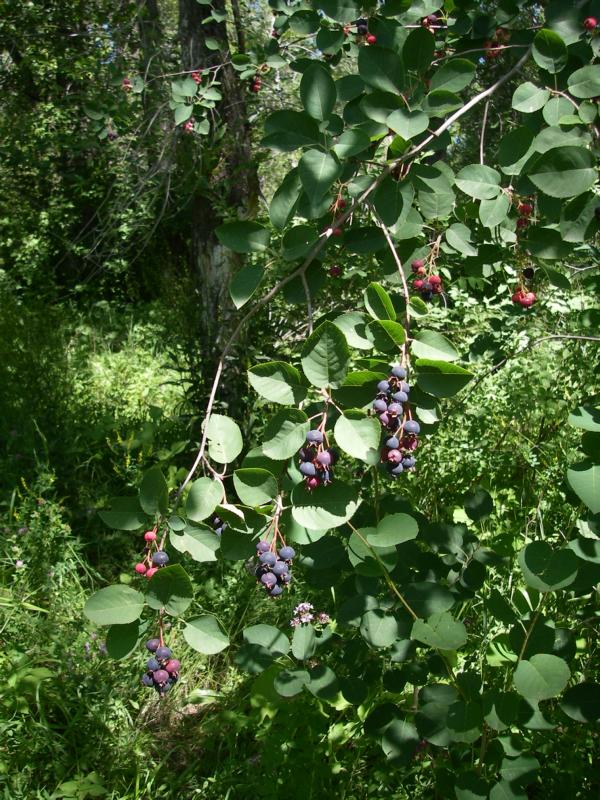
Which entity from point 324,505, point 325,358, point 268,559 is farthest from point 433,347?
point 268,559

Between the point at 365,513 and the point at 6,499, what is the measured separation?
87.0 inches

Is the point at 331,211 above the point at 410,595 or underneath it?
above

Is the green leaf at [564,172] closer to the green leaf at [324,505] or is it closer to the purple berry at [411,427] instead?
the purple berry at [411,427]

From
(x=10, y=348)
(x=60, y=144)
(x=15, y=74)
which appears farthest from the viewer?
(x=15, y=74)

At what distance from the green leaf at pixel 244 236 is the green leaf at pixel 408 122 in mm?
258

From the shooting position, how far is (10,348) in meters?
3.86

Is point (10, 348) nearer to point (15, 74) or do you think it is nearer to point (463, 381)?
point (463, 381)

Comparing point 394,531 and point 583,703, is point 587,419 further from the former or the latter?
point 583,703

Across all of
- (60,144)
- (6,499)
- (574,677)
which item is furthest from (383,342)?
(60,144)

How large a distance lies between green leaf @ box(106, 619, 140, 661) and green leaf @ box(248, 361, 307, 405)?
37cm

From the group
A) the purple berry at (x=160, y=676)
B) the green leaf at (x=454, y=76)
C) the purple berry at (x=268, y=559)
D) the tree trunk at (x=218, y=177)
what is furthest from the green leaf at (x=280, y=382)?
the tree trunk at (x=218, y=177)

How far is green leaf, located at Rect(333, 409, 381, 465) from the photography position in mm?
881

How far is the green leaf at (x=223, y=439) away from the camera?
1019 mm

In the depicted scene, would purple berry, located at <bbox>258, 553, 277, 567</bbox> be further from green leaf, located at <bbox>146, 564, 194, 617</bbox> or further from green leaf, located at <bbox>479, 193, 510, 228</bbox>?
green leaf, located at <bbox>479, 193, 510, 228</bbox>
